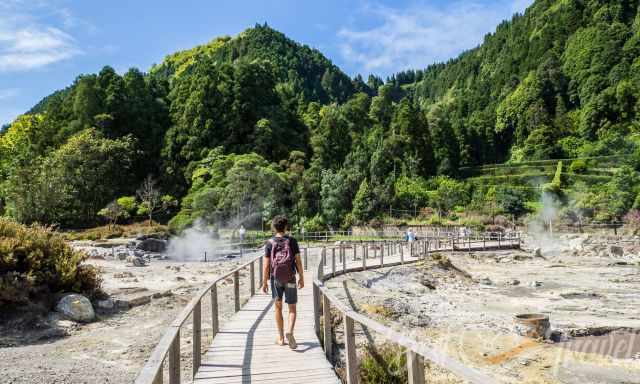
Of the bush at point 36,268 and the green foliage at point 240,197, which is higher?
the green foliage at point 240,197

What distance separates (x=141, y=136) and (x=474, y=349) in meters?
62.5

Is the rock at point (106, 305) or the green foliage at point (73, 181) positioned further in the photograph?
the green foliage at point (73, 181)

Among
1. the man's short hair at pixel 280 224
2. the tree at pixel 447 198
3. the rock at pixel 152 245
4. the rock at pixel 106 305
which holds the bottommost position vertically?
the rock at pixel 106 305

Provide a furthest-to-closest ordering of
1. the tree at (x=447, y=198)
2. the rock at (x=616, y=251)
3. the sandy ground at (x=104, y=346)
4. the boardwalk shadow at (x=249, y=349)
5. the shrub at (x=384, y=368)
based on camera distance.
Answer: the tree at (x=447, y=198), the rock at (x=616, y=251), the sandy ground at (x=104, y=346), the shrub at (x=384, y=368), the boardwalk shadow at (x=249, y=349)

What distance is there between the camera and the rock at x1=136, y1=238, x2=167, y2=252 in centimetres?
3023

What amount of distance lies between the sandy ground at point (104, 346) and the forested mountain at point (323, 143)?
85.2 feet

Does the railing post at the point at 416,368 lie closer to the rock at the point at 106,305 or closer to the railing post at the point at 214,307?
the railing post at the point at 214,307

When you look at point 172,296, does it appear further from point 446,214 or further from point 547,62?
point 547,62

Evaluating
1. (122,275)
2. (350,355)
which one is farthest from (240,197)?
(350,355)

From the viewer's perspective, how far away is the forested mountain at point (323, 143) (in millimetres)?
43594

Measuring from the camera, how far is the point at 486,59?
14112cm

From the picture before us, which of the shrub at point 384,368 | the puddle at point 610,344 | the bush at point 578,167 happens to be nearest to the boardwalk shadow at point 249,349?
the shrub at point 384,368

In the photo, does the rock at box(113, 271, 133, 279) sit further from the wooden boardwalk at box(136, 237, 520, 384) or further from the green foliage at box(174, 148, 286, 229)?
the green foliage at box(174, 148, 286, 229)

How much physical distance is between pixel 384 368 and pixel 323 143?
54.0 m
